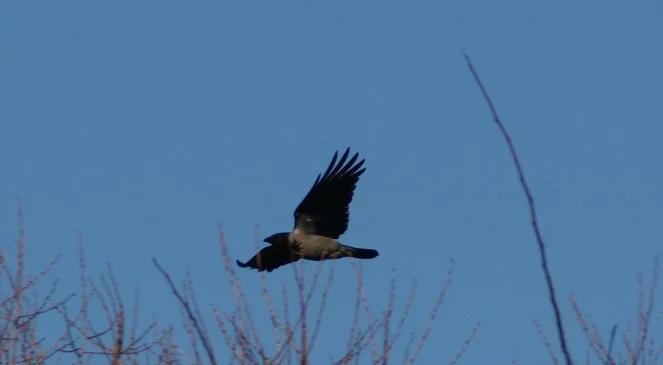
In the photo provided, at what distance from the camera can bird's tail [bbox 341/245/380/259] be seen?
38.0 feet

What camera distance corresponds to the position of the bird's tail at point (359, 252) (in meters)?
11.6

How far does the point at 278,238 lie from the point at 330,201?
60cm

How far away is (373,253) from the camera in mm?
11805

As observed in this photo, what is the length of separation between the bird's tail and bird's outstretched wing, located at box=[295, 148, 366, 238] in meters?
0.18

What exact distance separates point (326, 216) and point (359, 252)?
1.51ft

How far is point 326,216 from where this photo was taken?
1168 cm

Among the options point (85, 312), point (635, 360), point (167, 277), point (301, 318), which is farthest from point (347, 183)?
point (167, 277)

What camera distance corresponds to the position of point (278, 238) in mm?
11594

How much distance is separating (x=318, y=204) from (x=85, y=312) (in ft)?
13.4

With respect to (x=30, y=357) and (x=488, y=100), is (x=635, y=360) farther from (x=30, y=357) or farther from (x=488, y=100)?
(x=30, y=357)

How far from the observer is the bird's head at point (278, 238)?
11.5 metres

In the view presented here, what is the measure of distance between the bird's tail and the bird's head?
0.54 meters

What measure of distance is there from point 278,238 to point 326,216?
50 cm

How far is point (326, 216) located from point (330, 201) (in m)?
0.15
